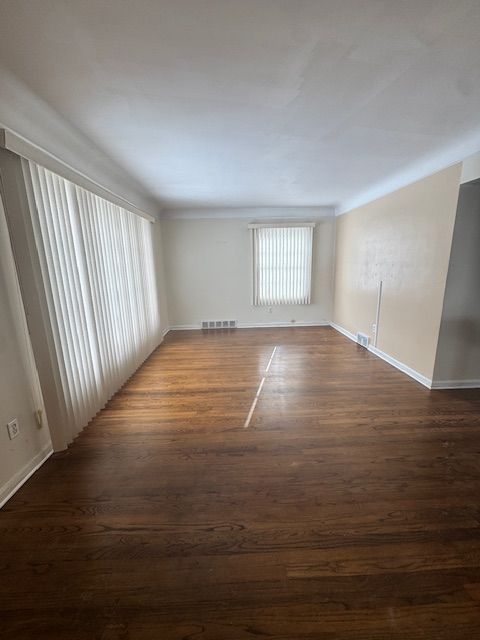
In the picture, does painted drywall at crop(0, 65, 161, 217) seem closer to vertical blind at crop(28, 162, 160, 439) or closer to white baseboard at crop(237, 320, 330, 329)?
vertical blind at crop(28, 162, 160, 439)

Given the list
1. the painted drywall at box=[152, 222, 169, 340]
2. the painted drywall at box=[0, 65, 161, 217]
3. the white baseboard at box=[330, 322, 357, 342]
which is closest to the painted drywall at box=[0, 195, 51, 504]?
the painted drywall at box=[0, 65, 161, 217]

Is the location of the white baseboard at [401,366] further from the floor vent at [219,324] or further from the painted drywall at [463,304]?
the floor vent at [219,324]

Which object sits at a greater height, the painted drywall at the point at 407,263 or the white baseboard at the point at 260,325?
the painted drywall at the point at 407,263

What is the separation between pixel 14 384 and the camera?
5.45 feet

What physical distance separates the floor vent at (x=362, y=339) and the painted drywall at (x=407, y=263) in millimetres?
81

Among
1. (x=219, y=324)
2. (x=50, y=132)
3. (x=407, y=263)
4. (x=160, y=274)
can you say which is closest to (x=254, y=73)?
(x=50, y=132)

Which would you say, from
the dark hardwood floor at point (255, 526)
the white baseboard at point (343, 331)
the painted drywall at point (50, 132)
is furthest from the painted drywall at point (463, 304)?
the painted drywall at point (50, 132)

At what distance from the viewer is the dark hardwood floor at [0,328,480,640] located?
103 cm

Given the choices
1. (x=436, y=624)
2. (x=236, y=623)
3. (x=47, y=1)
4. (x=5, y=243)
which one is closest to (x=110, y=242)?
(x=5, y=243)

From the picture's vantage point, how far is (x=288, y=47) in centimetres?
127

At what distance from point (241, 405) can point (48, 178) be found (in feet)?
8.17

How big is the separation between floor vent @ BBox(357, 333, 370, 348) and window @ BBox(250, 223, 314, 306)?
1.60 meters

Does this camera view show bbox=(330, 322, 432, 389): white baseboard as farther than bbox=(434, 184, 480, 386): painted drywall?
Yes

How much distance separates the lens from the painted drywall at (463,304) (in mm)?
2439
